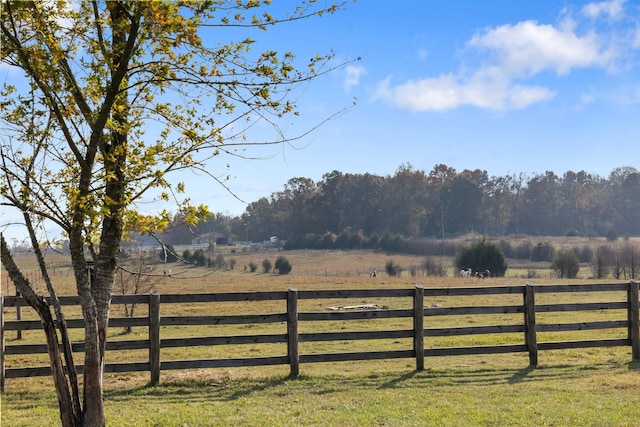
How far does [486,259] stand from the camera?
5509 centimetres

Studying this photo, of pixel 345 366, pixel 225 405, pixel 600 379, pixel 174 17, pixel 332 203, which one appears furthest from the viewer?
pixel 332 203

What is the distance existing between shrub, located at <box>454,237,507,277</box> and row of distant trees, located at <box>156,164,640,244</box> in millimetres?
50829

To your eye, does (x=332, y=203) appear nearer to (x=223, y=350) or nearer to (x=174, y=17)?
(x=223, y=350)

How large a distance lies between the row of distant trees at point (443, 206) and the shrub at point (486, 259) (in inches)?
2001

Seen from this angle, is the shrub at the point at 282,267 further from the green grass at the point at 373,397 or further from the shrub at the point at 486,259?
the green grass at the point at 373,397

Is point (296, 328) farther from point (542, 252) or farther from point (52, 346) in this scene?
point (542, 252)

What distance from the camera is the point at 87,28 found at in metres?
5.32

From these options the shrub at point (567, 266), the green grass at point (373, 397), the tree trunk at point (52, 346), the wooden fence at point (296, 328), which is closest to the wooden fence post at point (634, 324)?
the wooden fence at point (296, 328)

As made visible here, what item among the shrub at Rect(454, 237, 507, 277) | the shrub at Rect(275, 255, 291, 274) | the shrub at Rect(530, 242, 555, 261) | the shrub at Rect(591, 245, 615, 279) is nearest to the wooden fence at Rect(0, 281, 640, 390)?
the shrub at Rect(591, 245, 615, 279)

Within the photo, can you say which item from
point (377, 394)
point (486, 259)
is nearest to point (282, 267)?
point (486, 259)

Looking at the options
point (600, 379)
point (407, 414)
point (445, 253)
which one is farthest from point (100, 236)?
point (445, 253)

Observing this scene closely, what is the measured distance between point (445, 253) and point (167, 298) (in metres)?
79.6

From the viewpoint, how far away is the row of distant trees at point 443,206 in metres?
111

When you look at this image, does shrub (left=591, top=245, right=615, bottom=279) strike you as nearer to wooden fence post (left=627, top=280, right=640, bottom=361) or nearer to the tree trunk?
wooden fence post (left=627, top=280, right=640, bottom=361)
